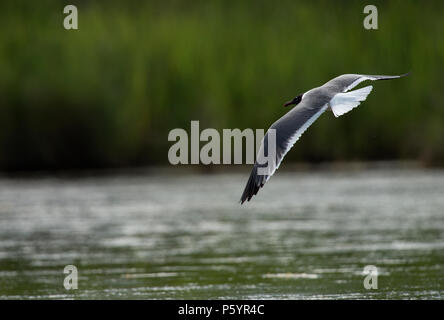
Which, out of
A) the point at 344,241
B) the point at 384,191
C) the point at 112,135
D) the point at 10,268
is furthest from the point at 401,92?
the point at 10,268

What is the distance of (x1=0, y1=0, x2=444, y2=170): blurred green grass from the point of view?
35.1 m

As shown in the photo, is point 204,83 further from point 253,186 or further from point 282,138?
point 253,186

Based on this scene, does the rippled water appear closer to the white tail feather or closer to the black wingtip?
the black wingtip

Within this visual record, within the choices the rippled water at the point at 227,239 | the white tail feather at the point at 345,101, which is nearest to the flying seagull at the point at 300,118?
the white tail feather at the point at 345,101

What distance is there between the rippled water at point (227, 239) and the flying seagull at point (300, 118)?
1417 millimetres

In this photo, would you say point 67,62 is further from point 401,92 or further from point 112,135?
point 401,92

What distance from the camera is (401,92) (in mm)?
37656

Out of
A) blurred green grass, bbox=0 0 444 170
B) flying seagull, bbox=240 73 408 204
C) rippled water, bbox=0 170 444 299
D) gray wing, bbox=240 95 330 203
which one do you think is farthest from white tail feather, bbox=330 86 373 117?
blurred green grass, bbox=0 0 444 170

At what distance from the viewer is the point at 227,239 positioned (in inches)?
701

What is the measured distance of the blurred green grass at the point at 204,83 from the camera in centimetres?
3506

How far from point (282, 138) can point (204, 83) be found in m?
27.8

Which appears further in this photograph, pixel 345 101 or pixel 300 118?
pixel 345 101

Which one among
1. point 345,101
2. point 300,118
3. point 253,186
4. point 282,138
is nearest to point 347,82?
point 345,101

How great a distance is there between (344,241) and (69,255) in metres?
3.86
